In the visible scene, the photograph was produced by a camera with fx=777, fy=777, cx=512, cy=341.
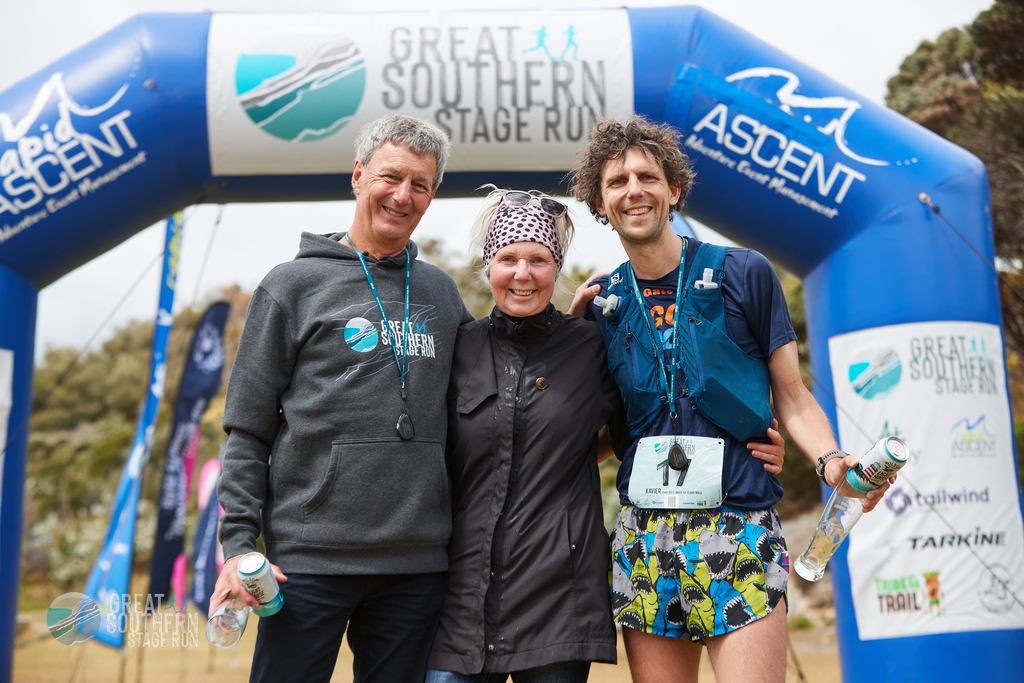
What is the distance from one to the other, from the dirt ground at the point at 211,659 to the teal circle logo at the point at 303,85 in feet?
14.4

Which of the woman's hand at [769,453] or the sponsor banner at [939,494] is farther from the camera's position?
the sponsor banner at [939,494]

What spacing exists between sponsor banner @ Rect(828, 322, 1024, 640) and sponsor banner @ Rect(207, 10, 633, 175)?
1817mm

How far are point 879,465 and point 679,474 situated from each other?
436 mm

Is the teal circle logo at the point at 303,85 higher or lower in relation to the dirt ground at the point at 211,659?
higher

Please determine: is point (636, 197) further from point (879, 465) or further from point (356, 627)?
point (356, 627)

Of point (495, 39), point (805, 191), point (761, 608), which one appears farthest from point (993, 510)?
point (495, 39)

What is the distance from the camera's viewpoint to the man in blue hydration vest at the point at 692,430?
180 centimetres

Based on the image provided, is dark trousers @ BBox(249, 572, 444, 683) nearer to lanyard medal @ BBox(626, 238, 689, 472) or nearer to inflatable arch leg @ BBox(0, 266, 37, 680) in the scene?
lanyard medal @ BBox(626, 238, 689, 472)

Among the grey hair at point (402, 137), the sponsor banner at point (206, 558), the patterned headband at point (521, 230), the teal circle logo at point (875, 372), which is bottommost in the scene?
the sponsor banner at point (206, 558)

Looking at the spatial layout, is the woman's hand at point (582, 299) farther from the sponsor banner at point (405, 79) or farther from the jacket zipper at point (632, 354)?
the sponsor banner at point (405, 79)

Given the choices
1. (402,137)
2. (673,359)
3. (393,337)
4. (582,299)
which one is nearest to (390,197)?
(402,137)

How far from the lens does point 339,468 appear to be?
1.85m

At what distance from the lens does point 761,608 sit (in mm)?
1781

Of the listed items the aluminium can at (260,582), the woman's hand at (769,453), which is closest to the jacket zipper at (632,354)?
the woman's hand at (769,453)
